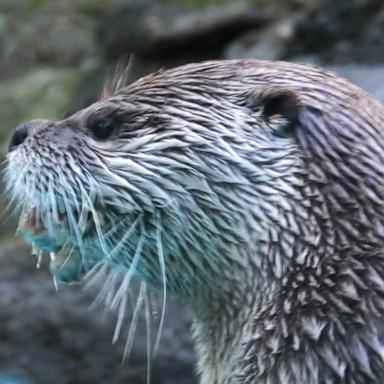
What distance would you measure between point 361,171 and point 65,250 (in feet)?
2.05

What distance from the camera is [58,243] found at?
2697mm

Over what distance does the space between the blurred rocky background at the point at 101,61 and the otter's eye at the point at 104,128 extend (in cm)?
86

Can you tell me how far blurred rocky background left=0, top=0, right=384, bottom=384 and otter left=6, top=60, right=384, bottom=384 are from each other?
90 cm

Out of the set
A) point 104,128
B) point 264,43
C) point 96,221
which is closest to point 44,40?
point 264,43

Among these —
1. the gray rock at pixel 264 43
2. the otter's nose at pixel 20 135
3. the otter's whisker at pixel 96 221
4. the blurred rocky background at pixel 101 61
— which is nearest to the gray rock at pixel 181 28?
the blurred rocky background at pixel 101 61

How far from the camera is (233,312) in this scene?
2.58 meters

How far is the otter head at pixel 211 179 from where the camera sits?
248cm

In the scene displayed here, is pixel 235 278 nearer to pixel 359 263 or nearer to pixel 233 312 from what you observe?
pixel 233 312

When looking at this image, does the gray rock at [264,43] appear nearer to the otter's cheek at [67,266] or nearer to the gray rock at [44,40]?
Result: the gray rock at [44,40]

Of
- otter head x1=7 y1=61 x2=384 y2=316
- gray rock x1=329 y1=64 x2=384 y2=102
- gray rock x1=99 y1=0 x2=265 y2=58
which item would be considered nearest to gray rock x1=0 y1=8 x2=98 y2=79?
gray rock x1=99 y1=0 x2=265 y2=58

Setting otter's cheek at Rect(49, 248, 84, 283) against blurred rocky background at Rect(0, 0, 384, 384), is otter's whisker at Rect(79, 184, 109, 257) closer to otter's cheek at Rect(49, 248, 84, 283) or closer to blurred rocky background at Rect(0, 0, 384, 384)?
otter's cheek at Rect(49, 248, 84, 283)

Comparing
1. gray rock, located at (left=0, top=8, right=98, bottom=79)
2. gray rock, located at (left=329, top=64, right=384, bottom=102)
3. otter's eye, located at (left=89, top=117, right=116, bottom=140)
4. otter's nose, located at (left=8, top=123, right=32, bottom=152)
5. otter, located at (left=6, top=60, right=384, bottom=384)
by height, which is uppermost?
gray rock, located at (left=0, top=8, right=98, bottom=79)

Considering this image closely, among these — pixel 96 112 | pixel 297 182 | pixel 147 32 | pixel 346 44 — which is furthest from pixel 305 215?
pixel 147 32

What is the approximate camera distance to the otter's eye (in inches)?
105
